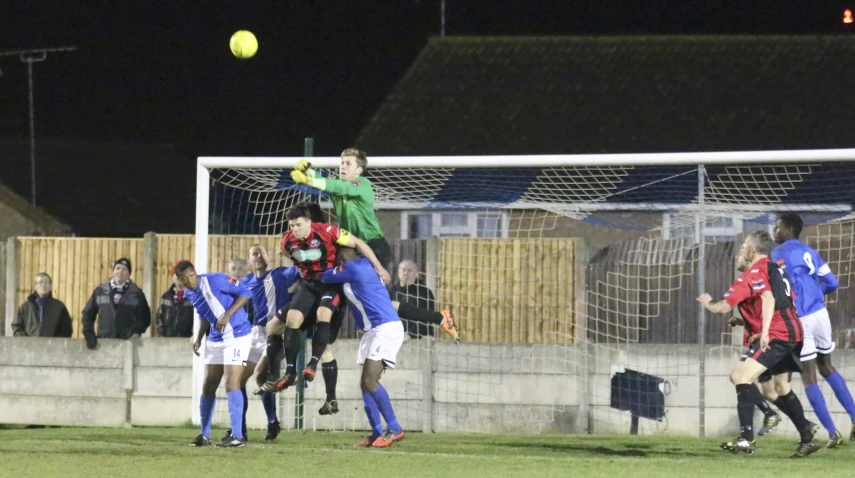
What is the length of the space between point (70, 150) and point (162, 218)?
121 inches

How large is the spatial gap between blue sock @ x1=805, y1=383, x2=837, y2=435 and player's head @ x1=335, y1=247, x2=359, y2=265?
13.2 feet

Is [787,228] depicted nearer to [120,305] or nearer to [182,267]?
[182,267]

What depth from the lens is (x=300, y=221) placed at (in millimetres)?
10922

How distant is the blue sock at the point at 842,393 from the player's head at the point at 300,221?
188 inches

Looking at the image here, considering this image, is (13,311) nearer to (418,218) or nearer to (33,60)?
(418,218)

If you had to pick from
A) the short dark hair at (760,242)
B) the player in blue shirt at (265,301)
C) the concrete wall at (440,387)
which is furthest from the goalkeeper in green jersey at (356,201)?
the short dark hair at (760,242)

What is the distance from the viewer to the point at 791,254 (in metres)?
11.8

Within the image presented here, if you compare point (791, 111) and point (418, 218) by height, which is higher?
point (791, 111)

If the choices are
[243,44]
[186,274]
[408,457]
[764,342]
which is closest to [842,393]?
[764,342]

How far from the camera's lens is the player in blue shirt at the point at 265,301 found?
1195 cm

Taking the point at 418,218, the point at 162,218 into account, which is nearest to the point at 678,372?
the point at 418,218

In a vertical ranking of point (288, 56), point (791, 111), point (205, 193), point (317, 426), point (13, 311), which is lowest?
point (317, 426)

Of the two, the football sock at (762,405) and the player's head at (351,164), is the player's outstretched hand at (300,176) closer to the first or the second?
the player's head at (351,164)

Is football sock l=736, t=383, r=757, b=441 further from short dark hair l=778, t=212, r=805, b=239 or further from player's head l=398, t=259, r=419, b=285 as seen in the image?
player's head l=398, t=259, r=419, b=285
